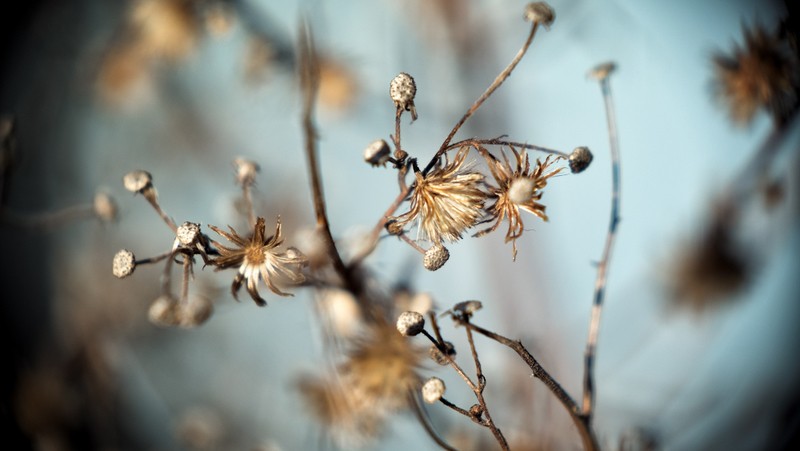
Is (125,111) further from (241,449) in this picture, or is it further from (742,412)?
(742,412)

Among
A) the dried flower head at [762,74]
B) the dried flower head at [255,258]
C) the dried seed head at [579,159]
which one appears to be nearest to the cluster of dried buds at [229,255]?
the dried flower head at [255,258]

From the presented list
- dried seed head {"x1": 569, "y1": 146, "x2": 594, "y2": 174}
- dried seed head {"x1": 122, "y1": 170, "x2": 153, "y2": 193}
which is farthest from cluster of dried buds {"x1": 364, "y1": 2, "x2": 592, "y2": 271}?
dried seed head {"x1": 122, "y1": 170, "x2": 153, "y2": 193}

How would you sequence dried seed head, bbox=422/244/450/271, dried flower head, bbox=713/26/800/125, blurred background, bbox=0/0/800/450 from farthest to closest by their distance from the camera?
blurred background, bbox=0/0/800/450, dried flower head, bbox=713/26/800/125, dried seed head, bbox=422/244/450/271

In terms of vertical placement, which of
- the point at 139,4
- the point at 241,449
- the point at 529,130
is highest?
the point at 529,130

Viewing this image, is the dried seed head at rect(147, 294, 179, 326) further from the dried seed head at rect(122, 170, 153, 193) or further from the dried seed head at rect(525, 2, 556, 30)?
the dried seed head at rect(525, 2, 556, 30)

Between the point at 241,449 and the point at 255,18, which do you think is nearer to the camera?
the point at 255,18

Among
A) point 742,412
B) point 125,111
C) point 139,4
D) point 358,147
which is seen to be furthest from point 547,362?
point 125,111
